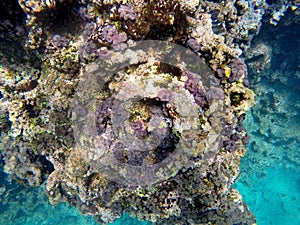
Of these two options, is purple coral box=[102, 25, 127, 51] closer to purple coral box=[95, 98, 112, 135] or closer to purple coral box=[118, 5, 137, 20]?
purple coral box=[118, 5, 137, 20]

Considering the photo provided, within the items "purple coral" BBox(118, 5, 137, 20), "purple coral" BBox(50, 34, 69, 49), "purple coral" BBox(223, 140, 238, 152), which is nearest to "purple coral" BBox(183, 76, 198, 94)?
"purple coral" BBox(223, 140, 238, 152)

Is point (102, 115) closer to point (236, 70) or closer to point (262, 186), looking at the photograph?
point (236, 70)

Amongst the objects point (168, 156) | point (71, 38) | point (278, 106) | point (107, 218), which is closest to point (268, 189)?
point (278, 106)

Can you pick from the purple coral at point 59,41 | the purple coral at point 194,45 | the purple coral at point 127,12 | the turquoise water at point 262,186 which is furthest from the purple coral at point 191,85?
the turquoise water at point 262,186

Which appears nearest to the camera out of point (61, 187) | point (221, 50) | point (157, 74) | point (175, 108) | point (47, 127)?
point (175, 108)

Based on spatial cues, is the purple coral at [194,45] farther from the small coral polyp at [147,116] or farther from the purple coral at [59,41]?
the purple coral at [59,41]

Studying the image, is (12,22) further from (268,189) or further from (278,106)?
(268,189)

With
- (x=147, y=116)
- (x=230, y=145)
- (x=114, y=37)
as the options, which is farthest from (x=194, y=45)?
(x=230, y=145)
